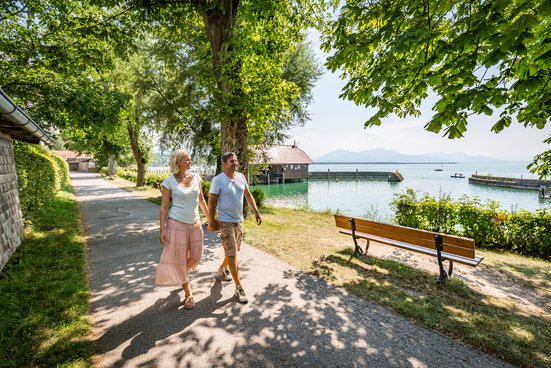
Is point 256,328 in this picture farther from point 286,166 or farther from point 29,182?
point 286,166

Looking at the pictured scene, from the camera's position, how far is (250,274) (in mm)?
5074

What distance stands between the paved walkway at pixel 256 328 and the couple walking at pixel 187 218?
1.40 ft

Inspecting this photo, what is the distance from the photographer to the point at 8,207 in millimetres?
5629

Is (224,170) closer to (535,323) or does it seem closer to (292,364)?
(292,364)

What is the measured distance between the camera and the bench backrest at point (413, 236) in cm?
459

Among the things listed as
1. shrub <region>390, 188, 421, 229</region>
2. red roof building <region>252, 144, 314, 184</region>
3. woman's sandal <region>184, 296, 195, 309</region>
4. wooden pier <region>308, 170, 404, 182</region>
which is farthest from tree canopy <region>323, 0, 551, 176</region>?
wooden pier <region>308, 170, 404, 182</region>

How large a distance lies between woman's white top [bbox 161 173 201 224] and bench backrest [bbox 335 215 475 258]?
4.16 m

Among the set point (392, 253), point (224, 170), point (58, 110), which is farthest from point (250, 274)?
point (58, 110)

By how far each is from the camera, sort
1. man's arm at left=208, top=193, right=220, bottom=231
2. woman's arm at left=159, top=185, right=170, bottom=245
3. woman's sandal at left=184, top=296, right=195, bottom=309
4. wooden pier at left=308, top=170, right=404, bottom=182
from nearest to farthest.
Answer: woman's arm at left=159, top=185, right=170, bottom=245
woman's sandal at left=184, top=296, right=195, bottom=309
man's arm at left=208, top=193, right=220, bottom=231
wooden pier at left=308, top=170, right=404, bottom=182

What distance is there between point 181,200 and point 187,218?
278 mm

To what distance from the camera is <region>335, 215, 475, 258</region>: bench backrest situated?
4.59 meters

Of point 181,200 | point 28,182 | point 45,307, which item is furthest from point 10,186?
point 181,200

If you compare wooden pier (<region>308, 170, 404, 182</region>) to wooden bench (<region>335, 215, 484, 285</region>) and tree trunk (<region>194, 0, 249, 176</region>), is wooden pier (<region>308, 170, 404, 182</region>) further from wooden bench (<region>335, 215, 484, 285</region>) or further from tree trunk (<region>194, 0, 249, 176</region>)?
wooden bench (<region>335, 215, 484, 285</region>)

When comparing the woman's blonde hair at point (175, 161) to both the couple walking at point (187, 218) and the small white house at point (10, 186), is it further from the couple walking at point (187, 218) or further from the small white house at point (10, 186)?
the small white house at point (10, 186)
